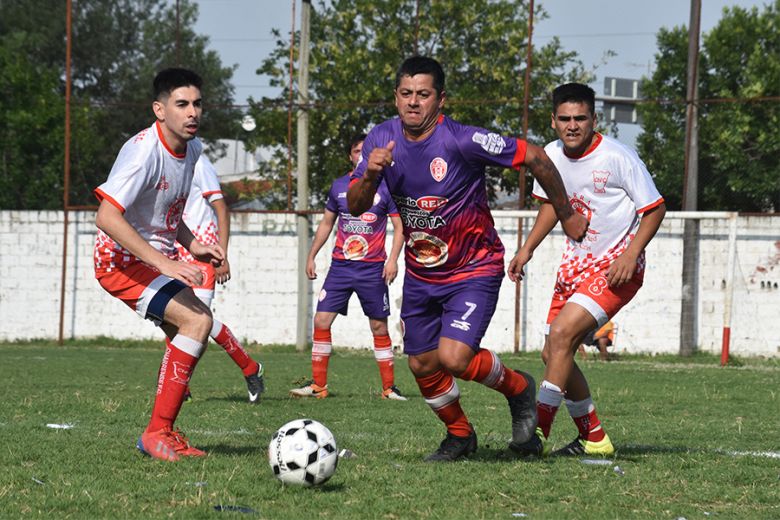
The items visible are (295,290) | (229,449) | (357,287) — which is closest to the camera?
(229,449)

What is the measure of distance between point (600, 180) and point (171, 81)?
2555 mm

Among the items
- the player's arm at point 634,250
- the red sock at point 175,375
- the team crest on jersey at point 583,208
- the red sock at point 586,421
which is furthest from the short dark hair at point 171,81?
the red sock at point 586,421

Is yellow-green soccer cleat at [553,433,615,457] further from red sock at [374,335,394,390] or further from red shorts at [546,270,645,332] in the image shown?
red sock at [374,335,394,390]

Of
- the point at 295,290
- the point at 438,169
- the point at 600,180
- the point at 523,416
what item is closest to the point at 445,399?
the point at 523,416

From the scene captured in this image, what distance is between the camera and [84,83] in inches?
1873

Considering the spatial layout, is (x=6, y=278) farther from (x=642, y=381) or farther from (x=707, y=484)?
(x=707, y=484)

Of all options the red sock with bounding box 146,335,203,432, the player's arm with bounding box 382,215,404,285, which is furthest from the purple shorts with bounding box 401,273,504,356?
the player's arm with bounding box 382,215,404,285

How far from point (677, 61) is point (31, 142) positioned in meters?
19.3

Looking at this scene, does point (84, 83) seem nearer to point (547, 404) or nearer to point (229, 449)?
point (229, 449)

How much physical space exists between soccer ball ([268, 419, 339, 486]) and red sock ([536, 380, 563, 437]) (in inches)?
63.4

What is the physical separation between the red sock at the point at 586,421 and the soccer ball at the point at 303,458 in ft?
6.17

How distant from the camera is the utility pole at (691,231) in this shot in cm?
1747

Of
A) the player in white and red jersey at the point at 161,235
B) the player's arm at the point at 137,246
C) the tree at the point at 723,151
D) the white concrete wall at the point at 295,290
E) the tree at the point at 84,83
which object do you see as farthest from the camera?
the tree at the point at 84,83

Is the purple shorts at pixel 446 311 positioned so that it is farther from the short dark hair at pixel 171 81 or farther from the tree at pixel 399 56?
the tree at pixel 399 56
